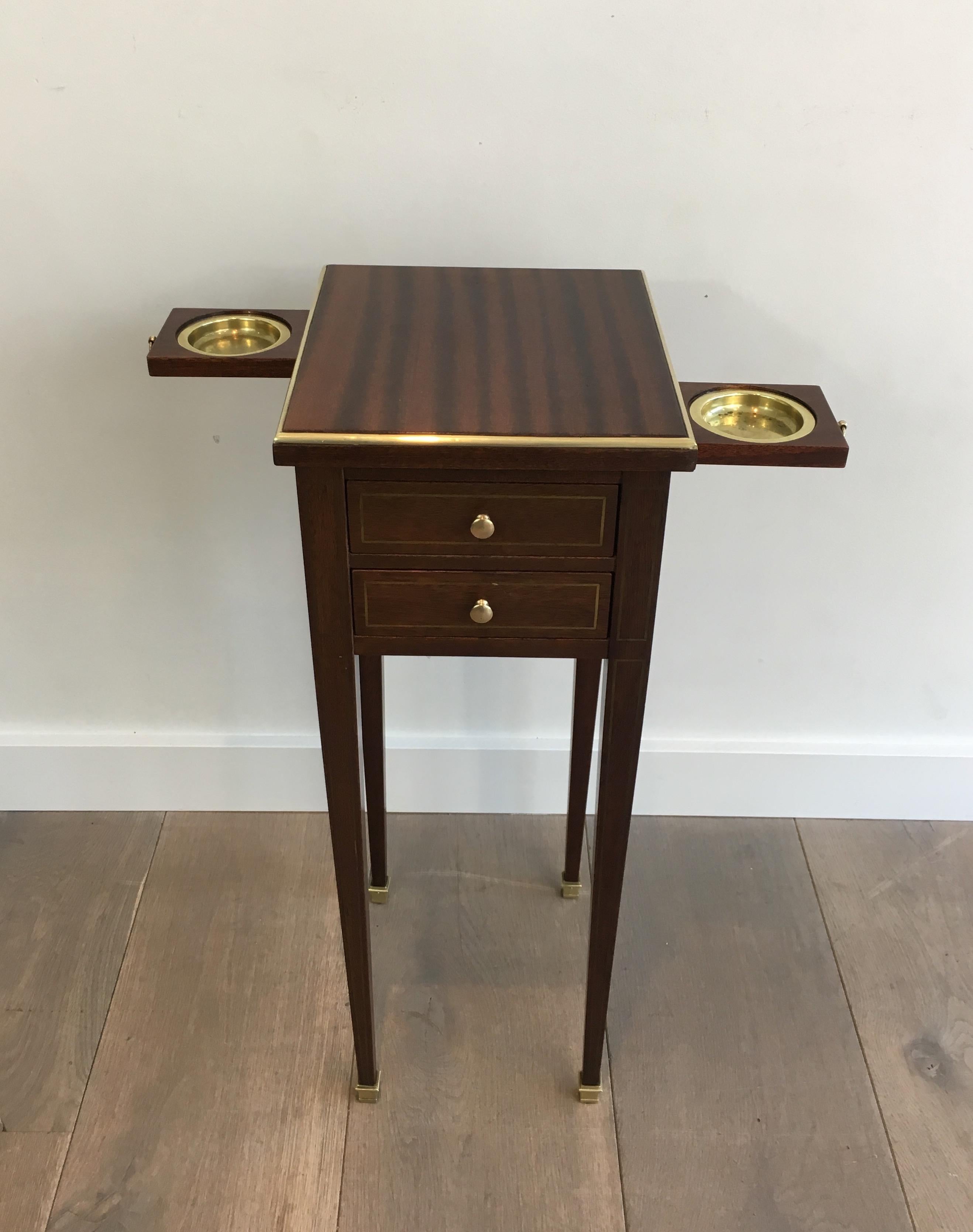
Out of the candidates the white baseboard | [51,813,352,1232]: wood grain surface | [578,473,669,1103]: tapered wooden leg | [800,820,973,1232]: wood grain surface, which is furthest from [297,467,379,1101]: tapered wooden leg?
[800,820,973,1232]: wood grain surface

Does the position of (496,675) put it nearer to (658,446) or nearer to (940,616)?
(940,616)

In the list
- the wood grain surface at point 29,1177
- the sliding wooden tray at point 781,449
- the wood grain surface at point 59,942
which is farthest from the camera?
the wood grain surface at point 59,942

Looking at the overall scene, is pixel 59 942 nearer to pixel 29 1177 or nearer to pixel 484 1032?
pixel 29 1177

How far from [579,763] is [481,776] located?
0.24 meters

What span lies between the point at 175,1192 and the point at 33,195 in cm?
104

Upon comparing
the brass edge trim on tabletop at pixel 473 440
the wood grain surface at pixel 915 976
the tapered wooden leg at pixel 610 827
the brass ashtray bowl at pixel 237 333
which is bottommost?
the wood grain surface at pixel 915 976

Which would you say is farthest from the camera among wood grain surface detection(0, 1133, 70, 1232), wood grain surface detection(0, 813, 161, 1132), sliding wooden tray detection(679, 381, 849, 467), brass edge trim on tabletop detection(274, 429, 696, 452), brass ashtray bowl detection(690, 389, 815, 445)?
wood grain surface detection(0, 813, 161, 1132)

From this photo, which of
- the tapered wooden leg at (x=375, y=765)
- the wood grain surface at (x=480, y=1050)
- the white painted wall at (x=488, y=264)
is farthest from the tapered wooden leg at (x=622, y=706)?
the white painted wall at (x=488, y=264)

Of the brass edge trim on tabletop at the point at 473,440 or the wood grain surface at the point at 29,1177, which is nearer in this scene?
the brass edge trim on tabletop at the point at 473,440

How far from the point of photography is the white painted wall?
106 centimetres

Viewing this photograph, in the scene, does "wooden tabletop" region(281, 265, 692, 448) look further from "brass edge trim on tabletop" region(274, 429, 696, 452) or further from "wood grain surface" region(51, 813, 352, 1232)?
"wood grain surface" region(51, 813, 352, 1232)

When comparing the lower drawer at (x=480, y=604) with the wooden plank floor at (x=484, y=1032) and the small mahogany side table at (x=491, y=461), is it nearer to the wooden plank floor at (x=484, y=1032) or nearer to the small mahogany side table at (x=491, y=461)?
the small mahogany side table at (x=491, y=461)

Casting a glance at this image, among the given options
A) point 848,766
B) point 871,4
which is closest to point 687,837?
point 848,766

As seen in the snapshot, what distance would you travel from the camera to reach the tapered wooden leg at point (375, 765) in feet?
A: 4.09
